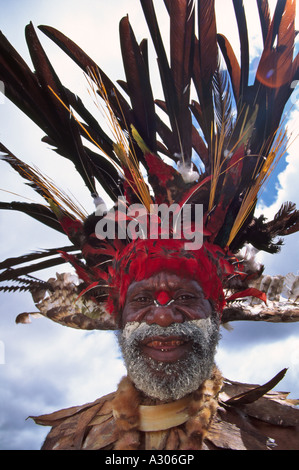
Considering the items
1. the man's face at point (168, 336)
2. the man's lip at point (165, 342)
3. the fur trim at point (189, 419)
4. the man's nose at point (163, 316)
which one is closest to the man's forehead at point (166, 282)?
the man's face at point (168, 336)

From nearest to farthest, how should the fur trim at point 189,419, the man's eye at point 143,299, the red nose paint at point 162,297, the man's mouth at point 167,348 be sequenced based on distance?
1. the fur trim at point 189,419
2. the man's mouth at point 167,348
3. the red nose paint at point 162,297
4. the man's eye at point 143,299

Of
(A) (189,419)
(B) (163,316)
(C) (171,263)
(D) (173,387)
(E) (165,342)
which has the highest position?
(C) (171,263)

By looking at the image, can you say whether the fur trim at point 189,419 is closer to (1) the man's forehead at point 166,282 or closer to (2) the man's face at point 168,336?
(2) the man's face at point 168,336

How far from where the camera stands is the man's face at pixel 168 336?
2182 mm

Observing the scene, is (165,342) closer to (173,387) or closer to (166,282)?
(173,387)

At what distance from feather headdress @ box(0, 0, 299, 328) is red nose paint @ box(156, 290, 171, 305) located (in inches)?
7.5

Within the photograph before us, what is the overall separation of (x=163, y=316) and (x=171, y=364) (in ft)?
0.99

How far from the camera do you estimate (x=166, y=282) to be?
7.88 ft

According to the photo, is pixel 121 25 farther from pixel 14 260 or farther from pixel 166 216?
pixel 14 260

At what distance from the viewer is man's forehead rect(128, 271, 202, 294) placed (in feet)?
7.87

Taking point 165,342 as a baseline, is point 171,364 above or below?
below

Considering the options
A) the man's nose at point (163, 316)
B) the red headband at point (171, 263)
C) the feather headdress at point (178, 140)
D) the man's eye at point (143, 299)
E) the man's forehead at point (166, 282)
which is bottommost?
the man's nose at point (163, 316)

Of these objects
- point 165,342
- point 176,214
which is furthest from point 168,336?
point 176,214

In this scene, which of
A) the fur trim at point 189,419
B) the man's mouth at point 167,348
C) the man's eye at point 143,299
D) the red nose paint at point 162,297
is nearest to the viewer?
the fur trim at point 189,419
